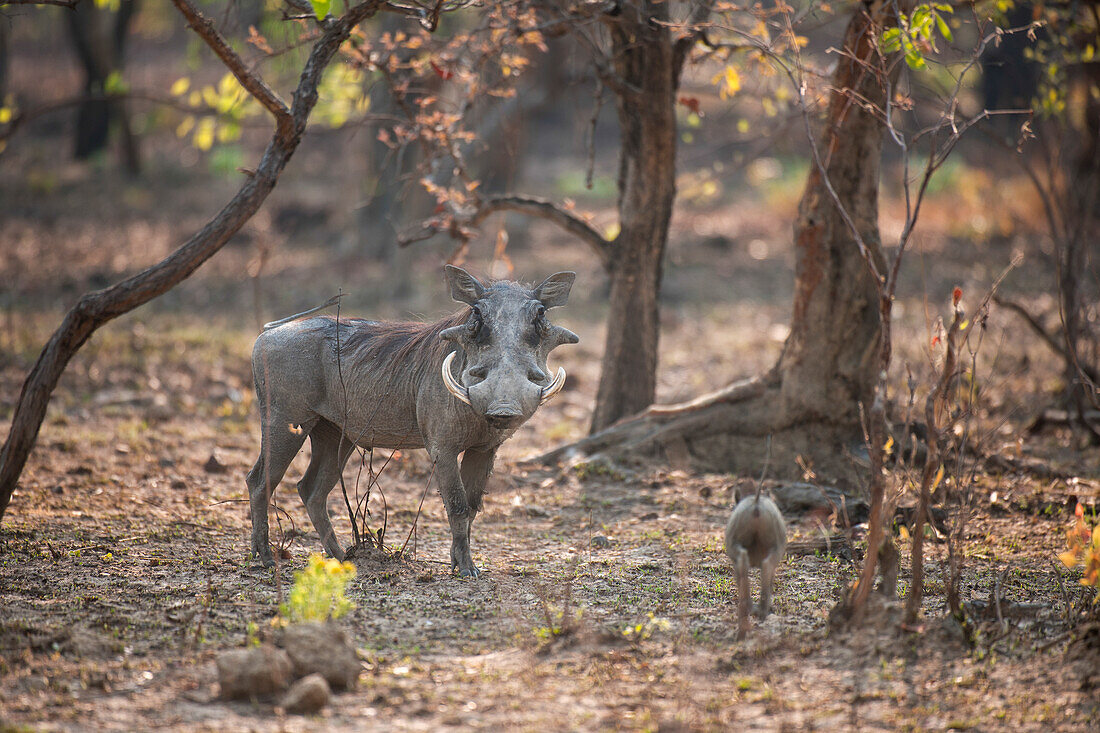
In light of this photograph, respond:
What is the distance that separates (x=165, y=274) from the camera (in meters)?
4.22

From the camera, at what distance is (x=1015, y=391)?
25.4 feet

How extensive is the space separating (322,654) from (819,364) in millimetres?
3887

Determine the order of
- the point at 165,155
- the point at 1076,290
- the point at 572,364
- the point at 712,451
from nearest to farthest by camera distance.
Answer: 1. the point at 712,451
2. the point at 1076,290
3. the point at 572,364
4. the point at 165,155

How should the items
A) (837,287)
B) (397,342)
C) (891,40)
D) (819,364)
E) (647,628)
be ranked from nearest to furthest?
(647,628), (891,40), (397,342), (837,287), (819,364)

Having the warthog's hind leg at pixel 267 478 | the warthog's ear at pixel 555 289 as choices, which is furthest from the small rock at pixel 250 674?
the warthog's ear at pixel 555 289

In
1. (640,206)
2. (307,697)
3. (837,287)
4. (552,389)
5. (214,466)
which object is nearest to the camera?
(307,697)

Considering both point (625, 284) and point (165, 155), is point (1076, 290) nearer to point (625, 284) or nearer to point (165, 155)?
point (625, 284)

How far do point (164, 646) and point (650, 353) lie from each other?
3.96 metres

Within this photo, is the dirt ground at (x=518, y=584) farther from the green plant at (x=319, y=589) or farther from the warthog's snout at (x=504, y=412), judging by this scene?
the warthog's snout at (x=504, y=412)

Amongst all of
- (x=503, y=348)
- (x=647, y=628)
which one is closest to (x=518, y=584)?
(x=647, y=628)

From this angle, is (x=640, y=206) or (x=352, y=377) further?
(x=640, y=206)

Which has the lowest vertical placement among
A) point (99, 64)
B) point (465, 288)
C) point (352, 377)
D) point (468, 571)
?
point (468, 571)

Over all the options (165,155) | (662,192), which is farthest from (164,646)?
(165,155)

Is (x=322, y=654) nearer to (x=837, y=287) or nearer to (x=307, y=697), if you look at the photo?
(x=307, y=697)
